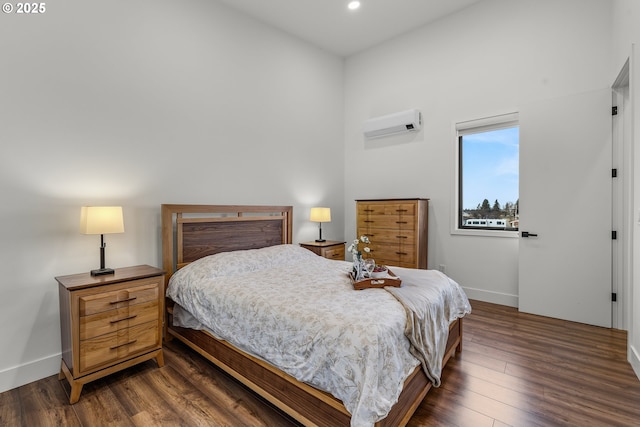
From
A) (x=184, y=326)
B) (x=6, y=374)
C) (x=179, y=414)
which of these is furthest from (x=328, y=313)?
(x=6, y=374)

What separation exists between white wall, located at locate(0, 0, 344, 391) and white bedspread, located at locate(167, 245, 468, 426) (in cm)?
90

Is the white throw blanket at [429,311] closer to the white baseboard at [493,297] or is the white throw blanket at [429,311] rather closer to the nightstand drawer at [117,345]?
the white baseboard at [493,297]

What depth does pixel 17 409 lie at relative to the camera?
190 cm

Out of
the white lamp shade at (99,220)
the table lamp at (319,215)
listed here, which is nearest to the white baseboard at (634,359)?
the table lamp at (319,215)

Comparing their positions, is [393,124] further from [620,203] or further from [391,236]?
[620,203]

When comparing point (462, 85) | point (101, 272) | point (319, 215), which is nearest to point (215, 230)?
point (101, 272)

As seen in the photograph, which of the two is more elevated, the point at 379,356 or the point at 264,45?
the point at 264,45

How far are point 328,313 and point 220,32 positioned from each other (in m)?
3.37

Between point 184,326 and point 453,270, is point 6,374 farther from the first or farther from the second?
point 453,270

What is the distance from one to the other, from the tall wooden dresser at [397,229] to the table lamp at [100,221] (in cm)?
297

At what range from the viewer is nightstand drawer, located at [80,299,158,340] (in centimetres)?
200

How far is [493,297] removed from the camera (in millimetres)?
3754

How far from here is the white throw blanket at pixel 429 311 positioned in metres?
1.69
